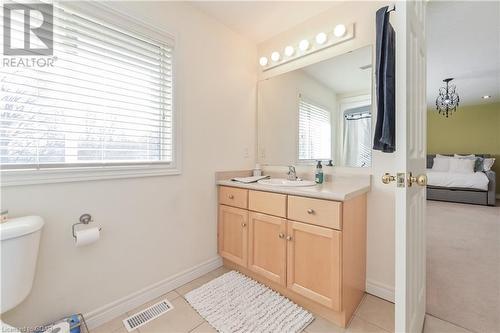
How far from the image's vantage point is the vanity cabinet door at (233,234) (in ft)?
6.11

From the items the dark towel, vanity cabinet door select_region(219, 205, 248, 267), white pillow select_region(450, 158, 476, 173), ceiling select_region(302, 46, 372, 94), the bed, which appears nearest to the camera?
the dark towel

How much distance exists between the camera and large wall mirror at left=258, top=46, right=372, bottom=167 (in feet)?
5.92

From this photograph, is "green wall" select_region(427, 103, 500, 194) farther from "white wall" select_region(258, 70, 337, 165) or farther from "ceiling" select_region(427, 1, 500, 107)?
"white wall" select_region(258, 70, 337, 165)

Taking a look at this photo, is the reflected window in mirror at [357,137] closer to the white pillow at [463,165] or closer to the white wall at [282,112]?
the white wall at [282,112]

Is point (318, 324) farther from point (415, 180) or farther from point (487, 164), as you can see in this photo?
point (487, 164)

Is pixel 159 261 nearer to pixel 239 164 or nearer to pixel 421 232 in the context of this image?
pixel 239 164

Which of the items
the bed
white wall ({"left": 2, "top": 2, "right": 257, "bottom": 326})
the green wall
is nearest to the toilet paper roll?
white wall ({"left": 2, "top": 2, "right": 257, "bottom": 326})

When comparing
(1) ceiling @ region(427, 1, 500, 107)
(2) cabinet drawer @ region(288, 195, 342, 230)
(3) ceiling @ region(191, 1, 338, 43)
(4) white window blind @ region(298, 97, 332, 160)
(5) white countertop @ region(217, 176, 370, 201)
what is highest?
(1) ceiling @ region(427, 1, 500, 107)

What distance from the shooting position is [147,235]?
1.65m

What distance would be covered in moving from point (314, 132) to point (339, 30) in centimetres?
86

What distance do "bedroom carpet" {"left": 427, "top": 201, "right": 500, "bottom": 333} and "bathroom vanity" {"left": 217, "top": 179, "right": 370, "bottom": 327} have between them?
591 mm

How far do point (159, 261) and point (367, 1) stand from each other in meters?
2.58

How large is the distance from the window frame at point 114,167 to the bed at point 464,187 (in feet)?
Answer: 19.5

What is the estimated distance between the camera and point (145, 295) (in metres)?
1.63
